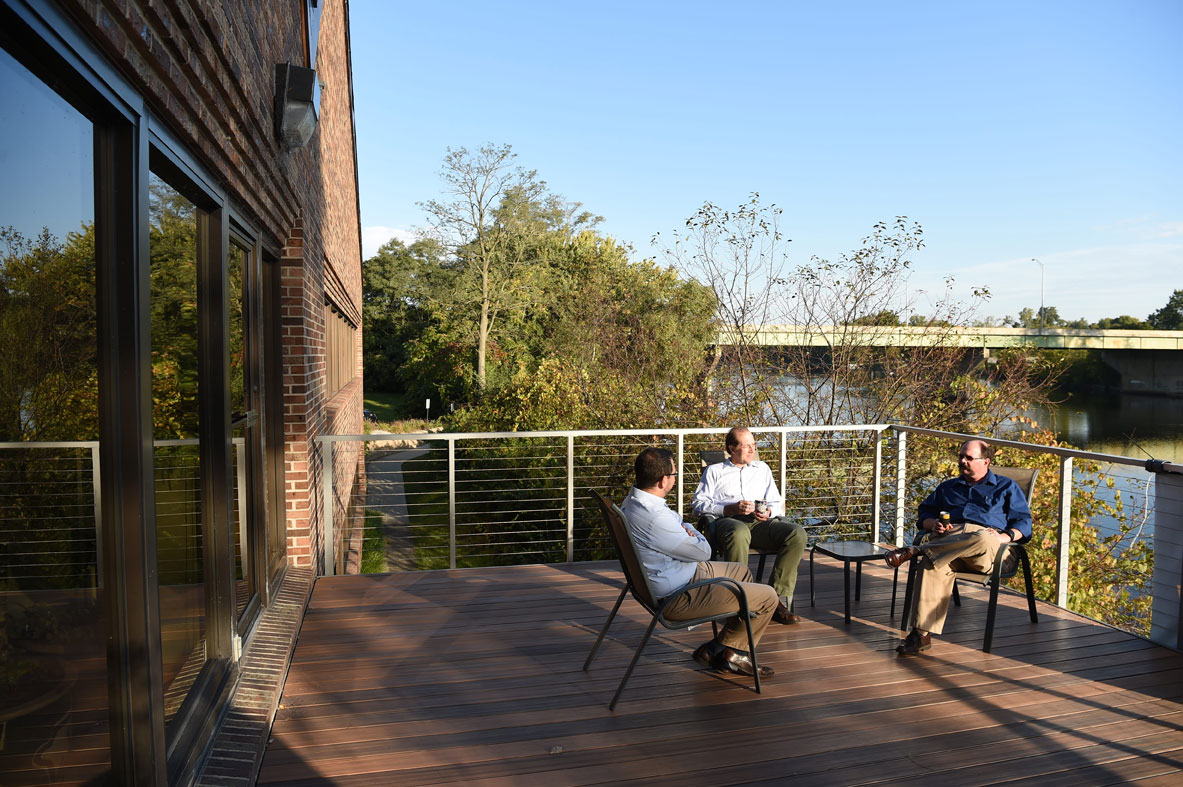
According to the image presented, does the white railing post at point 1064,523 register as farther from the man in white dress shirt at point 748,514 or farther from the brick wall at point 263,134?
the brick wall at point 263,134

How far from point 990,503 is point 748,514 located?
127 cm

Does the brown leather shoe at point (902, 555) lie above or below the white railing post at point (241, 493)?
below

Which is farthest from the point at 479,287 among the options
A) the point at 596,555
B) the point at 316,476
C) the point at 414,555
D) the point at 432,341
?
the point at 316,476

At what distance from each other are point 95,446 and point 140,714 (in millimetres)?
659

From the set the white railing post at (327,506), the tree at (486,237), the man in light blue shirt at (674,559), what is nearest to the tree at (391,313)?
the tree at (486,237)

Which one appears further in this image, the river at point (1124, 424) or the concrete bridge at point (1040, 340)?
the river at point (1124, 424)

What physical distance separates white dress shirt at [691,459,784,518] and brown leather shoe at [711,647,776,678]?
1016 millimetres

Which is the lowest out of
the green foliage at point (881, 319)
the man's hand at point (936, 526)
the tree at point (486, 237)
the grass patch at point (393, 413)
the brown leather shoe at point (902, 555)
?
the grass patch at point (393, 413)

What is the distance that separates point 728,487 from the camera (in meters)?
4.41

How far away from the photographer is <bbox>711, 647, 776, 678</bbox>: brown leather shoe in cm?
347

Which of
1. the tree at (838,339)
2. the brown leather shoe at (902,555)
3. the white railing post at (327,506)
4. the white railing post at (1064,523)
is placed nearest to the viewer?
the brown leather shoe at (902,555)

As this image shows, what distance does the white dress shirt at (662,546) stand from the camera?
3232 millimetres

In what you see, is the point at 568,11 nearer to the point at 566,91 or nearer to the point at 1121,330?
the point at 566,91

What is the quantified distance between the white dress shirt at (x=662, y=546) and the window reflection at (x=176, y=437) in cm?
Answer: 165
